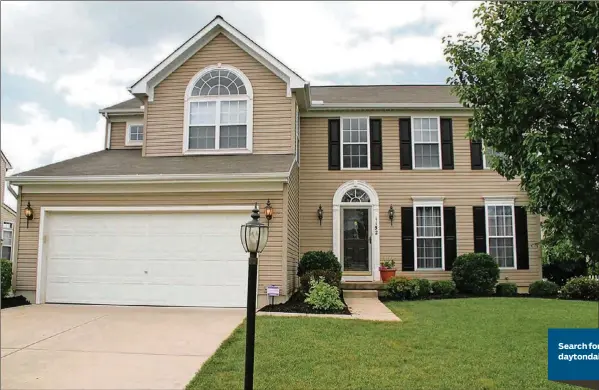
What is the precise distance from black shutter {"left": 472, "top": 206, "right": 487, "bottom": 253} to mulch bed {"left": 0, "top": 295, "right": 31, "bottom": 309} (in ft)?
36.4

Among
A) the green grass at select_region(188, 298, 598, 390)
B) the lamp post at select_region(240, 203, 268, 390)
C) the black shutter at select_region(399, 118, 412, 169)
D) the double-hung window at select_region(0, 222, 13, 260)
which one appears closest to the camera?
Answer: the lamp post at select_region(240, 203, 268, 390)

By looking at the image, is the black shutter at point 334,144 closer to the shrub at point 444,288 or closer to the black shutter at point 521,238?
the shrub at point 444,288

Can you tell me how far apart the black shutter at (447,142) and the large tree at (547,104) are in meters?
6.80

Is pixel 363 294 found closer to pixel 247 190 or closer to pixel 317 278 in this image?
pixel 317 278

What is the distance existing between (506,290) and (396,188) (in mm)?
3891

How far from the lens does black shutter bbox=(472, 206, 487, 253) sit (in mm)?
13102

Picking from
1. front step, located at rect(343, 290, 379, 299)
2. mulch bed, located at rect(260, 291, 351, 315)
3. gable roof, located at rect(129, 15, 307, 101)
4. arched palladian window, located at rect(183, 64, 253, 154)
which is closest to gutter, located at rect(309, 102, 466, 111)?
gable roof, located at rect(129, 15, 307, 101)

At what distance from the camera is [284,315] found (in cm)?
826

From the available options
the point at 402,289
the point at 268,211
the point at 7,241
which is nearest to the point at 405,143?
the point at 402,289

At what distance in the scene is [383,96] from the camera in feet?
47.5

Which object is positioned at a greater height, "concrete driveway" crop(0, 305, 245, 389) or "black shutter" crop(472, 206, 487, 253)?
"black shutter" crop(472, 206, 487, 253)

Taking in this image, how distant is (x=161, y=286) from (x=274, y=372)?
542 cm

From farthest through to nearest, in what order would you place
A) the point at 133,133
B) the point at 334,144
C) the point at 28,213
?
the point at 133,133, the point at 334,144, the point at 28,213

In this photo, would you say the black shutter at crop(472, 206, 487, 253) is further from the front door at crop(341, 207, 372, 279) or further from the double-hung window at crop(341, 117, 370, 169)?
the double-hung window at crop(341, 117, 370, 169)
